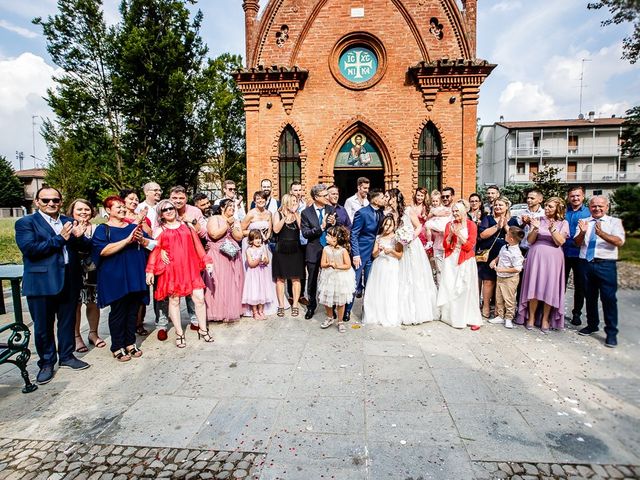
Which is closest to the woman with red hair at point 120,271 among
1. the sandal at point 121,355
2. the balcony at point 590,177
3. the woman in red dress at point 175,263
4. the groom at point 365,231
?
the sandal at point 121,355

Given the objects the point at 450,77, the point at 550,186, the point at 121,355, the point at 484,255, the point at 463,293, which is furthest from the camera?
the point at 550,186

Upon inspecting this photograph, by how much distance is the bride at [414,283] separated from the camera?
5.83m

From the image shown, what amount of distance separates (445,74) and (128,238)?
479 inches

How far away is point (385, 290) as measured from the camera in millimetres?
5801

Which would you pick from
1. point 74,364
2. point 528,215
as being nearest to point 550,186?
point 528,215

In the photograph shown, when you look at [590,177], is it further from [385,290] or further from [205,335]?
[205,335]

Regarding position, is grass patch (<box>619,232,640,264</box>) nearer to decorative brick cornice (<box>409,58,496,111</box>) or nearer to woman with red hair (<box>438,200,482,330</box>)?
decorative brick cornice (<box>409,58,496,111</box>)

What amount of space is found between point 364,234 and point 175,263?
10.2 ft

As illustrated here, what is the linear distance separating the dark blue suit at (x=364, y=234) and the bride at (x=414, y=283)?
0.38 meters

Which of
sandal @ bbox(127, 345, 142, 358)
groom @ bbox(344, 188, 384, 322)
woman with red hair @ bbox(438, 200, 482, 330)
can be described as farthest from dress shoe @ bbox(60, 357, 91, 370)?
woman with red hair @ bbox(438, 200, 482, 330)

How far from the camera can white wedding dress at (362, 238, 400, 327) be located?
579cm

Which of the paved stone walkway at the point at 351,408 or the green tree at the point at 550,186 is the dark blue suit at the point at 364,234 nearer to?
the paved stone walkway at the point at 351,408

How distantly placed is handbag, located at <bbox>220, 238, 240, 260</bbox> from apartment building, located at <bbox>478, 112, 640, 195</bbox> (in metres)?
45.2

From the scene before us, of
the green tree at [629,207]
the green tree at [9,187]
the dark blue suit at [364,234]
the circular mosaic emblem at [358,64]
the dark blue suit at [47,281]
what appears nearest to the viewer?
the dark blue suit at [47,281]
